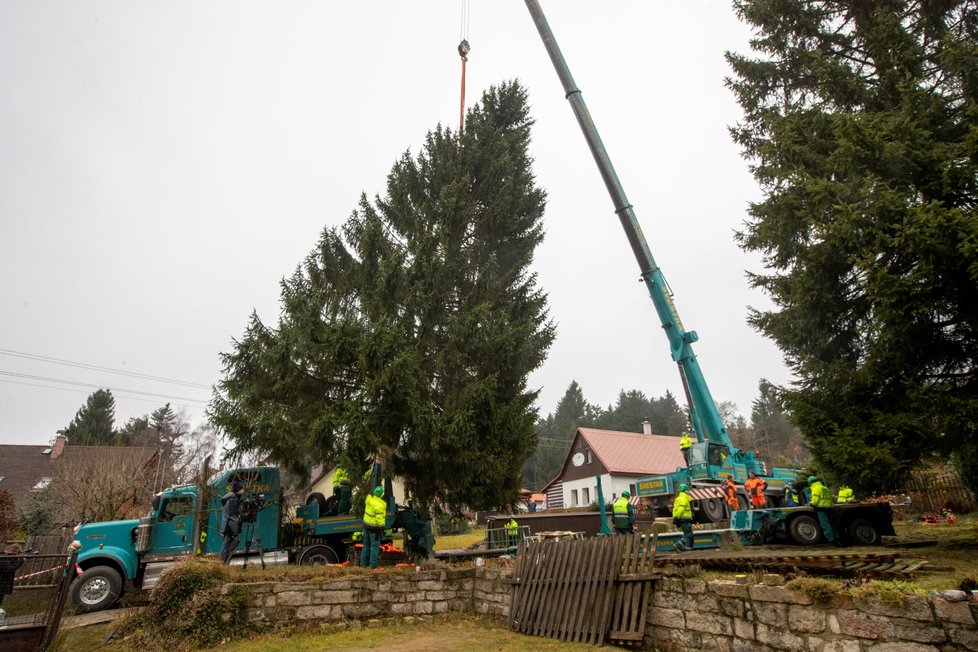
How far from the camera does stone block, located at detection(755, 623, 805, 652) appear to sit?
5.46m

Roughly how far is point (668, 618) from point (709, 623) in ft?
1.87

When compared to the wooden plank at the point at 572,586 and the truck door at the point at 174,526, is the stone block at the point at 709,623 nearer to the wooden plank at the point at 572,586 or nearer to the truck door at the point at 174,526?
the wooden plank at the point at 572,586

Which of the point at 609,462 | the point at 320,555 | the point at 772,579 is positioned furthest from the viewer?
the point at 609,462

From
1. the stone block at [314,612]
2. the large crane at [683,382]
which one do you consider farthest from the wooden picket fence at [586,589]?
the large crane at [683,382]

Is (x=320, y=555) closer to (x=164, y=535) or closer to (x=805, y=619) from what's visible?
(x=164, y=535)

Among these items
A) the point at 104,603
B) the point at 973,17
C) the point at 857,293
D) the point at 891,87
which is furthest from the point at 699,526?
the point at 104,603

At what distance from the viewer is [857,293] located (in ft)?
29.8

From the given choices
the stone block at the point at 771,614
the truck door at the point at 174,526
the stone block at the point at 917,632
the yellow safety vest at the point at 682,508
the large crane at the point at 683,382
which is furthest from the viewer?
the large crane at the point at 683,382

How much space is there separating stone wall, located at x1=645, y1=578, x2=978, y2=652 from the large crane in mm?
7619

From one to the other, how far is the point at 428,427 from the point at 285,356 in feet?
10.6

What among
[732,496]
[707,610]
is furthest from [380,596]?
[732,496]

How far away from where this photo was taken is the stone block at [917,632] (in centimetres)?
460

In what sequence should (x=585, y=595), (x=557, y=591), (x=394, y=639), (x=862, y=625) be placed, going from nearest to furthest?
(x=862, y=625) → (x=585, y=595) → (x=557, y=591) → (x=394, y=639)

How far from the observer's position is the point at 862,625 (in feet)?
16.5
